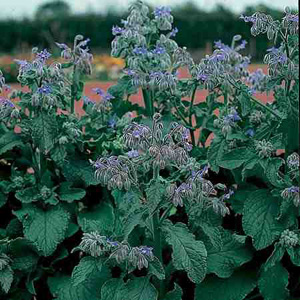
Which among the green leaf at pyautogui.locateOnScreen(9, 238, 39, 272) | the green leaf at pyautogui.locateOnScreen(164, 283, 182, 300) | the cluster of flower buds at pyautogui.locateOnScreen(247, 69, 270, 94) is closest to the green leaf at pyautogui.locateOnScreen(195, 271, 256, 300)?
the green leaf at pyautogui.locateOnScreen(164, 283, 182, 300)

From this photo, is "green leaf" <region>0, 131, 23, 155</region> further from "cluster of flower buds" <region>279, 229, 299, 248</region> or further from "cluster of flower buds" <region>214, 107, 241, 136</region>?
"cluster of flower buds" <region>279, 229, 299, 248</region>

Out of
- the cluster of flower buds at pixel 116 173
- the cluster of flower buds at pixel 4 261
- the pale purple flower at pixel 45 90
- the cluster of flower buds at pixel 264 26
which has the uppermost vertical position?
the cluster of flower buds at pixel 264 26

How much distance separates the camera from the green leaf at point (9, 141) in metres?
2.88

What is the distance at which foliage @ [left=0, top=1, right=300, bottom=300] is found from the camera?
2400 millimetres

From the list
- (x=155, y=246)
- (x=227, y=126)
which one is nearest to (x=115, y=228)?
(x=155, y=246)

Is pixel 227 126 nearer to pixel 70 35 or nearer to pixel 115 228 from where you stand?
pixel 115 228

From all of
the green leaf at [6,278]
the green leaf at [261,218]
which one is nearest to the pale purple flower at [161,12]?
the green leaf at [261,218]

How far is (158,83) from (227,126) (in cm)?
33

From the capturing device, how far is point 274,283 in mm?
2568

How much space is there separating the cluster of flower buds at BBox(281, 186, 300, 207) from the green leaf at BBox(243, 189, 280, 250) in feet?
0.60

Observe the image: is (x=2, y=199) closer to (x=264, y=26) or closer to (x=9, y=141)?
(x=9, y=141)

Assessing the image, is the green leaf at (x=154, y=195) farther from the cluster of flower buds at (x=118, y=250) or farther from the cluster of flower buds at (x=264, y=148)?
the cluster of flower buds at (x=264, y=148)

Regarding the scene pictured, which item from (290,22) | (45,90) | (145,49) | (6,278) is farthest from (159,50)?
(6,278)

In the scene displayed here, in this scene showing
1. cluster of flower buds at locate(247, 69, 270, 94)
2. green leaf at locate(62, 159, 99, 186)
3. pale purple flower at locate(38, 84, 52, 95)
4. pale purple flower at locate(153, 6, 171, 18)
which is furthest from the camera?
cluster of flower buds at locate(247, 69, 270, 94)
